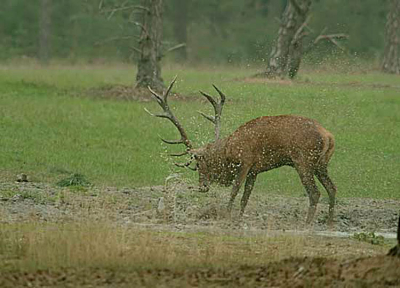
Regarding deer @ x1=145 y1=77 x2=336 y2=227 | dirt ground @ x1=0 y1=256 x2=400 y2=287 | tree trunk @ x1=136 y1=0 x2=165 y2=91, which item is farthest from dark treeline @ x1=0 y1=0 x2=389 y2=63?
dirt ground @ x1=0 y1=256 x2=400 y2=287

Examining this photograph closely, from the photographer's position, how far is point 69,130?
2250cm

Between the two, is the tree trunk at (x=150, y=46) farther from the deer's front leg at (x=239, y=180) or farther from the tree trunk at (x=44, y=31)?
the tree trunk at (x=44, y=31)

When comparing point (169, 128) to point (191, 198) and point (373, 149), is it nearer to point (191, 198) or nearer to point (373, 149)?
point (373, 149)

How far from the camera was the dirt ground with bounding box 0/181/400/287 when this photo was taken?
9039 millimetres

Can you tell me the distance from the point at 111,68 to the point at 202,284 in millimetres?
33294

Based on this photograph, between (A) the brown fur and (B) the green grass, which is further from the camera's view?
(B) the green grass

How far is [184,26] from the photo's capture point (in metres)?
60.8

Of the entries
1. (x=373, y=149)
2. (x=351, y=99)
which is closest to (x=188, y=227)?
(x=373, y=149)

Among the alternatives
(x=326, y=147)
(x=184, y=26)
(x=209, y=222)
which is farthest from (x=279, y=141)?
(x=184, y=26)

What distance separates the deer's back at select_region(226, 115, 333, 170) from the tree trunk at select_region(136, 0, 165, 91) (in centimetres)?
1367

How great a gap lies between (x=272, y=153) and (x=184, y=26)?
154 ft

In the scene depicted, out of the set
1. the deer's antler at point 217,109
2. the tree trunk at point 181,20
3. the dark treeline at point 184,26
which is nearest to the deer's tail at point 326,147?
the deer's antler at point 217,109

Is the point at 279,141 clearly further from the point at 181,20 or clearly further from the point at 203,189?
the point at 181,20

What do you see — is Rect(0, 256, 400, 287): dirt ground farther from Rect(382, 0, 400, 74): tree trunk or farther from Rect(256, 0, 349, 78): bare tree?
Rect(382, 0, 400, 74): tree trunk
